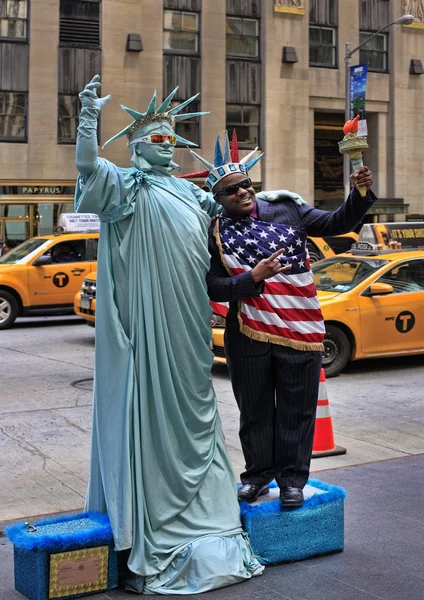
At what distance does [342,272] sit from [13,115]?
72.3 feet

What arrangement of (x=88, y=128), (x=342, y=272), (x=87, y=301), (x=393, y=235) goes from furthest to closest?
(x=87, y=301) < (x=393, y=235) < (x=342, y=272) < (x=88, y=128)

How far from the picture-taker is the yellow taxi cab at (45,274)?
1717cm

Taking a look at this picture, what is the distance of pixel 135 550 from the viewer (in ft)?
13.8

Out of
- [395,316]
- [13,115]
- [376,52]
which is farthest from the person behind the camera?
[376,52]

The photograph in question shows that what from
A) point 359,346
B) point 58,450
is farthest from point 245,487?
point 359,346

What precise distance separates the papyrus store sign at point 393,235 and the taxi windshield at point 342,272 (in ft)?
2.97

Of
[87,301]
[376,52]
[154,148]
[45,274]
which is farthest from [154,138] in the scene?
[376,52]

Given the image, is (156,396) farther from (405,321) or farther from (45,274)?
(45,274)

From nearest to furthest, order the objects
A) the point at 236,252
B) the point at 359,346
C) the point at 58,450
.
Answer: the point at 236,252, the point at 58,450, the point at 359,346

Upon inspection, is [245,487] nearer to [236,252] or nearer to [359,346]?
[236,252]

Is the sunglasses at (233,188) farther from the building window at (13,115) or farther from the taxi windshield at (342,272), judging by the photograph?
the building window at (13,115)

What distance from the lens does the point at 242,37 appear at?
1383 inches

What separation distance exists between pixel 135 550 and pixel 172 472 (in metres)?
0.39

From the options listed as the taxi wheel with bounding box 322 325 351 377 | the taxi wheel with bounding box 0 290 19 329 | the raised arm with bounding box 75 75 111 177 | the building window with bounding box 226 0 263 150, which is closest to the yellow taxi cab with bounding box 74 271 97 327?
the taxi wheel with bounding box 0 290 19 329
